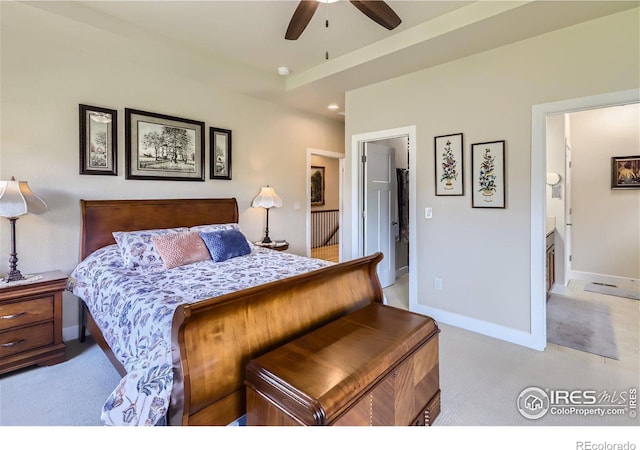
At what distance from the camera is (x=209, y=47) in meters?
3.22

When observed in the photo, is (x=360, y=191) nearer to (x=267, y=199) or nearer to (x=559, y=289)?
(x=267, y=199)

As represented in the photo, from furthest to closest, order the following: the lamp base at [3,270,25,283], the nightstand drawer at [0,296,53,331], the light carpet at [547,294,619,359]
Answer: the light carpet at [547,294,619,359], the lamp base at [3,270,25,283], the nightstand drawer at [0,296,53,331]

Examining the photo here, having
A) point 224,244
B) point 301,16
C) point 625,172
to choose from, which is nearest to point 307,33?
point 301,16

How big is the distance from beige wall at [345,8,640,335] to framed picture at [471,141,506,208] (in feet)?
0.18

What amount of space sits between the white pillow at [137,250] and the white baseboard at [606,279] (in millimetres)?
5610

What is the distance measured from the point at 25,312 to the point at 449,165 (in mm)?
3824

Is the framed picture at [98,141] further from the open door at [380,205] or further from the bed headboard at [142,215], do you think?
the open door at [380,205]

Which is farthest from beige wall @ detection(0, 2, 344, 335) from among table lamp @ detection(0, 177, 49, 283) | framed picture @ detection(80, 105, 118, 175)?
table lamp @ detection(0, 177, 49, 283)

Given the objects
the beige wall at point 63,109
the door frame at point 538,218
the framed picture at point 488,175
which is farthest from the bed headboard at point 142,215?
the door frame at point 538,218

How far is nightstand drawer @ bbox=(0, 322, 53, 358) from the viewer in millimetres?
2318

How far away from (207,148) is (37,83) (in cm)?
156

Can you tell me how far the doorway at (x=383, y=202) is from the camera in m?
3.80

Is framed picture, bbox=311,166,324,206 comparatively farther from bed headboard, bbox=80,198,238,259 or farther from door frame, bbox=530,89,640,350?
door frame, bbox=530,89,640,350
